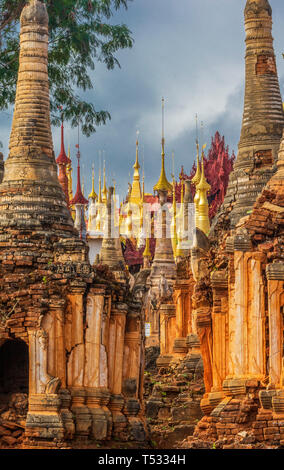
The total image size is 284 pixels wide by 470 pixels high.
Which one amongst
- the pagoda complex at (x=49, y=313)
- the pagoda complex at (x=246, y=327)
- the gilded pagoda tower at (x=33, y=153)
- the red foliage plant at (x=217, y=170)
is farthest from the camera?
the red foliage plant at (x=217, y=170)

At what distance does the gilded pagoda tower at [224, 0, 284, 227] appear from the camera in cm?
3069

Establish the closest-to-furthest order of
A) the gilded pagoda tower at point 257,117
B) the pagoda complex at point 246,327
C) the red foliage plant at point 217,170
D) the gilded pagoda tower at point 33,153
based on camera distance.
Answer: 1. the pagoda complex at point 246,327
2. the gilded pagoda tower at point 33,153
3. the gilded pagoda tower at point 257,117
4. the red foliage plant at point 217,170

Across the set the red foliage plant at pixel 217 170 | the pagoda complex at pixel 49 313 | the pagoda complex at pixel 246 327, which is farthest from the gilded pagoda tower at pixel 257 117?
the red foliage plant at pixel 217 170

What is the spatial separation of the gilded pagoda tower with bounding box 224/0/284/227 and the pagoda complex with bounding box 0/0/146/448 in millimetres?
3554

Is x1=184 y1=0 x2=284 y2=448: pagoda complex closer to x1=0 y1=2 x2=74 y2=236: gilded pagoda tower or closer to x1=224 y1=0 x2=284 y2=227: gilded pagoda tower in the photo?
x1=224 y1=0 x2=284 y2=227: gilded pagoda tower

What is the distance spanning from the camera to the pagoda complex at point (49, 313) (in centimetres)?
2694

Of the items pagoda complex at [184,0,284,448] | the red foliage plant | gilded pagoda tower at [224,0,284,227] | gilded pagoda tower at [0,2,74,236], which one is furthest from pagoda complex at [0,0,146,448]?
the red foliage plant

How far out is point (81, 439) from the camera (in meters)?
27.1

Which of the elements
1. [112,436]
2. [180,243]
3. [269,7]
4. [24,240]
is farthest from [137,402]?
[180,243]

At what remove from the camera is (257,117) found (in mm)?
31297

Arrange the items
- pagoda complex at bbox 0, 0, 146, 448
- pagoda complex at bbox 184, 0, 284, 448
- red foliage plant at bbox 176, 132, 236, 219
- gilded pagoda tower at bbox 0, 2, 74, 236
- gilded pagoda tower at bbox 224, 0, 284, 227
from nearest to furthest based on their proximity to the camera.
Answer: pagoda complex at bbox 184, 0, 284, 448, pagoda complex at bbox 0, 0, 146, 448, gilded pagoda tower at bbox 0, 2, 74, 236, gilded pagoda tower at bbox 224, 0, 284, 227, red foliage plant at bbox 176, 132, 236, 219

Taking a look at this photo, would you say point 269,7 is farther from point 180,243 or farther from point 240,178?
point 180,243

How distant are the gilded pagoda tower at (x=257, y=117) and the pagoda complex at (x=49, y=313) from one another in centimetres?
355

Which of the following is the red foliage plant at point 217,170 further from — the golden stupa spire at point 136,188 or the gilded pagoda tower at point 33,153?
the gilded pagoda tower at point 33,153
